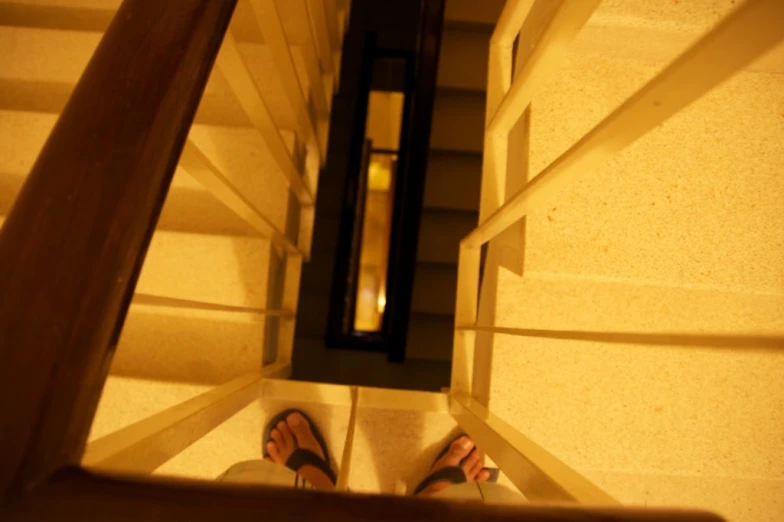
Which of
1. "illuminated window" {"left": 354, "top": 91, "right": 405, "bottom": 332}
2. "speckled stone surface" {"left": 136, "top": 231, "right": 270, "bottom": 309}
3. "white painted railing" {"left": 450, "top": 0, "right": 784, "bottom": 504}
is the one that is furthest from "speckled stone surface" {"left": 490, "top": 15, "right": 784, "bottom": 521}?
"illuminated window" {"left": 354, "top": 91, "right": 405, "bottom": 332}

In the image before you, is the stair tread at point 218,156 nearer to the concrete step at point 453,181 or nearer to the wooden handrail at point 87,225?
the wooden handrail at point 87,225

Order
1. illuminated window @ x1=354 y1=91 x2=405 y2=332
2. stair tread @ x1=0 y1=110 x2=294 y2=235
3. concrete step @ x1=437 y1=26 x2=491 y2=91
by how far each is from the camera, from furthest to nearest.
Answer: illuminated window @ x1=354 y1=91 x2=405 y2=332 < concrete step @ x1=437 y1=26 x2=491 y2=91 < stair tread @ x1=0 y1=110 x2=294 y2=235

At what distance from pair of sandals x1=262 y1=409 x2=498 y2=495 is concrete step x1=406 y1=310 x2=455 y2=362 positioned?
4.02ft

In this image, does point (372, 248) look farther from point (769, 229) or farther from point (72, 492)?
point (72, 492)

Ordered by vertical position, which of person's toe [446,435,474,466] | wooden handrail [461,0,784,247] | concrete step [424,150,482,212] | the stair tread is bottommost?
person's toe [446,435,474,466]

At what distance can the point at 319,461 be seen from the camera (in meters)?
1.35

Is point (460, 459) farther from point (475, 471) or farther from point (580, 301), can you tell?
point (580, 301)

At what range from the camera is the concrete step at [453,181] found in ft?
8.68

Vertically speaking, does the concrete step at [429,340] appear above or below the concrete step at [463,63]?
below

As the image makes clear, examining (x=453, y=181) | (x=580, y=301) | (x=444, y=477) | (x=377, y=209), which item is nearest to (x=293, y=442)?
(x=444, y=477)

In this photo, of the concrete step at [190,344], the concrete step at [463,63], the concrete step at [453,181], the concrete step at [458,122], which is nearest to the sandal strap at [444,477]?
the concrete step at [190,344]

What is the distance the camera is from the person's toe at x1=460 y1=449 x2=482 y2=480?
133 centimetres

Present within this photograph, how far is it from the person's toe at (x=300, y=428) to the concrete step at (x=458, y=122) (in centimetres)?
173

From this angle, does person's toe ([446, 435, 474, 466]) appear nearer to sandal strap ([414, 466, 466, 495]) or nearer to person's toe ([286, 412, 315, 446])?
sandal strap ([414, 466, 466, 495])
